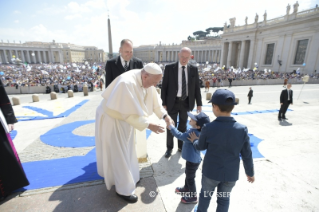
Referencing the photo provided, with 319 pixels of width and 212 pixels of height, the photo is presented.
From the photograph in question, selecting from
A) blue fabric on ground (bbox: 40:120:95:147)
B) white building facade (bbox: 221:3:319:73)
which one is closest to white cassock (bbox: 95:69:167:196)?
blue fabric on ground (bbox: 40:120:95:147)

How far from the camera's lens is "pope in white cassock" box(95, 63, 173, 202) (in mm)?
2016

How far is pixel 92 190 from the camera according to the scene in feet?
8.14

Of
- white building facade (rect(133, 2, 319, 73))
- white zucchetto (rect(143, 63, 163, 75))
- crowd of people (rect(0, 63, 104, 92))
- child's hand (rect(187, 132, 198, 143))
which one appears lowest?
crowd of people (rect(0, 63, 104, 92))

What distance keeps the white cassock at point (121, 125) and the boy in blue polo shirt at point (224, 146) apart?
85 cm

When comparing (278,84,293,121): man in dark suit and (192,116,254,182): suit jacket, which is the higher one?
(192,116,254,182): suit jacket

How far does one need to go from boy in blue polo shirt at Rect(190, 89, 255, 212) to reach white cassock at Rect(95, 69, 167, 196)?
845 millimetres

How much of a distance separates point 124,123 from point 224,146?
4.24ft

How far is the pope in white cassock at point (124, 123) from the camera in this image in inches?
79.4

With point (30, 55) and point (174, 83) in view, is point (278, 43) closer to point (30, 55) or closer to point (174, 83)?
point (174, 83)

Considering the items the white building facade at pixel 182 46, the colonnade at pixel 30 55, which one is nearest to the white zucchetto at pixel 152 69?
the white building facade at pixel 182 46

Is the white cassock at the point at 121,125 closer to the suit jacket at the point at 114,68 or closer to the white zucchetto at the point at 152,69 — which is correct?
the white zucchetto at the point at 152,69

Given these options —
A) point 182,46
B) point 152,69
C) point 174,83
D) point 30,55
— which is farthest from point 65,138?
point 30,55

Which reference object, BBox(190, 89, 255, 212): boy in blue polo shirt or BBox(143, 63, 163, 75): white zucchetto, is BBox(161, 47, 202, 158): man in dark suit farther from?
BBox(190, 89, 255, 212): boy in blue polo shirt

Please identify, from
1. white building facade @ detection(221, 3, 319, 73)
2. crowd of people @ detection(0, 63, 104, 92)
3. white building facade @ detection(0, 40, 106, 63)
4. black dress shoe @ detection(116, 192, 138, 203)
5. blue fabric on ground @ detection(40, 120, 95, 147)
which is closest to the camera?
black dress shoe @ detection(116, 192, 138, 203)
